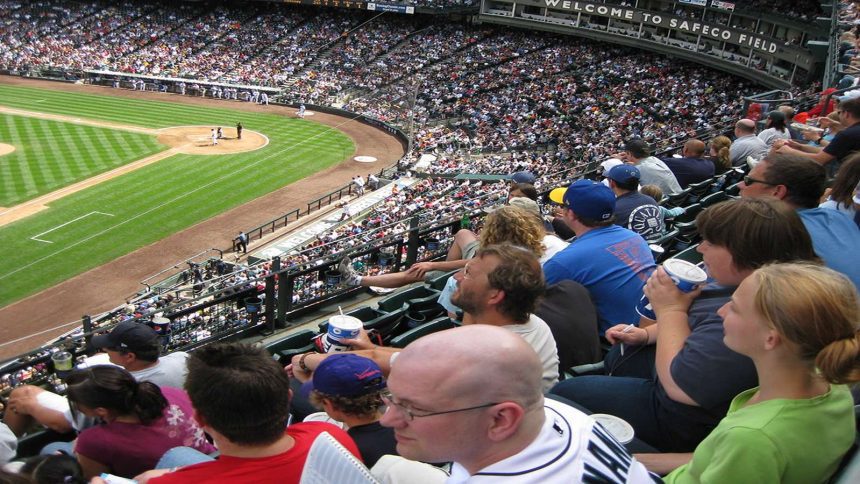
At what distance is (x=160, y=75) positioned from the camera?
48.9 m

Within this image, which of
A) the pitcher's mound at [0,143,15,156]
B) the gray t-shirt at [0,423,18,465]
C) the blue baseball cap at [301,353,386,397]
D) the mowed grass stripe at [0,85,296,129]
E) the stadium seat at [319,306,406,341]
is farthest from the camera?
the mowed grass stripe at [0,85,296,129]

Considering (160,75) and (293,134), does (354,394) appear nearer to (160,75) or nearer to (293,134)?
(293,134)

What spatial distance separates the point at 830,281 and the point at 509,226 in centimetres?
289

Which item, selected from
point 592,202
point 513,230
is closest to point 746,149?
point 592,202

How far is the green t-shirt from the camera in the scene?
2305mm

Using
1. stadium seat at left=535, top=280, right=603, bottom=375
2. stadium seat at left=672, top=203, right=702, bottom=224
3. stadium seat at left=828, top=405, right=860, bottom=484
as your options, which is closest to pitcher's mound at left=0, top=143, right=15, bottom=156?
stadium seat at left=672, top=203, right=702, bottom=224

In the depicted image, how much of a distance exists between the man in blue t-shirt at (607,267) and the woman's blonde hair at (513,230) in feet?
1.08

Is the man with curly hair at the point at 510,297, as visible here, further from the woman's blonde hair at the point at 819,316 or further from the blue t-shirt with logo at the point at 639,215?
the blue t-shirt with logo at the point at 639,215

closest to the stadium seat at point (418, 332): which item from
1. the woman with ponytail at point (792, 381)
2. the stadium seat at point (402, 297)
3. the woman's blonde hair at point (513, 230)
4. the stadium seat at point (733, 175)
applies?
the woman's blonde hair at point (513, 230)

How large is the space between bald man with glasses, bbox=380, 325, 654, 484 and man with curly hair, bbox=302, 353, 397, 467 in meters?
1.21

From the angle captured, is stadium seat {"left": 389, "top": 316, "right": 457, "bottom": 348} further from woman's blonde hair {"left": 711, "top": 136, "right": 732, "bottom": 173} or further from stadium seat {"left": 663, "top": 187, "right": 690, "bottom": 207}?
woman's blonde hair {"left": 711, "top": 136, "right": 732, "bottom": 173}

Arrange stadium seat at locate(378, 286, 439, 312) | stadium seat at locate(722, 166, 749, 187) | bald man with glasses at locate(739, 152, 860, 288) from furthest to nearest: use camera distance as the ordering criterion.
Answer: stadium seat at locate(722, 166, 749, 187) < stadium seat at locate(378, 286, 439, 312) < bald man with glasses at locate(739, 152, 860, 288)

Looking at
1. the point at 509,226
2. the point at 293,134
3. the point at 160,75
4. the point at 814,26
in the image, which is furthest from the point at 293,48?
the point at 509,226

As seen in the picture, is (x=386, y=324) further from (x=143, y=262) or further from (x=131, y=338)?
(x=143, y=262)
